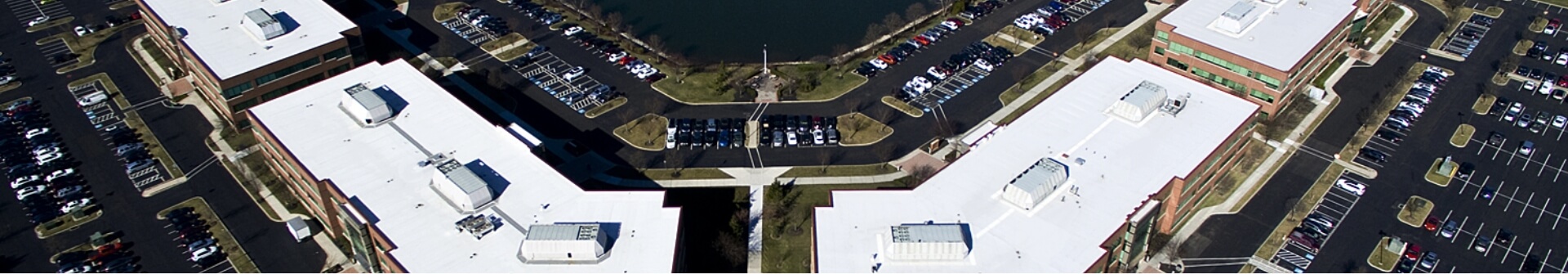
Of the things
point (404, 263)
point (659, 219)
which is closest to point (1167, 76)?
point (659, 219)

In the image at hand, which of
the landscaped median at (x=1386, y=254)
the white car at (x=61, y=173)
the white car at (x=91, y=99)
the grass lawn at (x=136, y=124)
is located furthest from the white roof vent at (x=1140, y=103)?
the white car at (x=91, y=99)

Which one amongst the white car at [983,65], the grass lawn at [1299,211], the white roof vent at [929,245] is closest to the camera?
the white roof vent at [929,245]

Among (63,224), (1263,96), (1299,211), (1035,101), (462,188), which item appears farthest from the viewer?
(1035,101)

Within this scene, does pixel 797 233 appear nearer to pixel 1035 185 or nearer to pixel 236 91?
pixel 1035 185

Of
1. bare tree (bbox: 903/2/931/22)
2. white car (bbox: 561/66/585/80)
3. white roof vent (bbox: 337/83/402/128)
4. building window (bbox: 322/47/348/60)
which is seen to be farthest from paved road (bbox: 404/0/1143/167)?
white roof vent (bbox: 337/83/402/128)

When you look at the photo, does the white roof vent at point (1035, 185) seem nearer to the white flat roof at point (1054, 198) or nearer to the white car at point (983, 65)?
the white flat roof at point (1054, 198)

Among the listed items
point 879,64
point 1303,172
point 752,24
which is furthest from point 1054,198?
point 752,24
